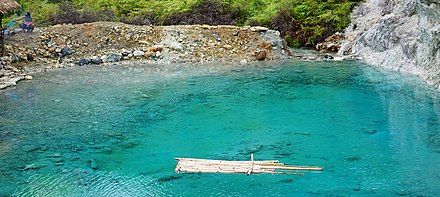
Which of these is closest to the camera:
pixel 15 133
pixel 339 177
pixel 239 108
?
pixel 339 177

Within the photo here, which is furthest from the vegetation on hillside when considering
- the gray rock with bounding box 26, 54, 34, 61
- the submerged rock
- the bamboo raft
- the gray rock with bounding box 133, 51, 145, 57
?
the submerged rock

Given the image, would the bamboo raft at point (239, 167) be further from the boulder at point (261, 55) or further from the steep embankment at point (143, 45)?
the boulder at point (261, 55)

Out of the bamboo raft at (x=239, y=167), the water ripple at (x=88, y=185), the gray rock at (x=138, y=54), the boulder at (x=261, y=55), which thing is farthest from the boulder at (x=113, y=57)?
the bamboo raft at (x=239, y=167)

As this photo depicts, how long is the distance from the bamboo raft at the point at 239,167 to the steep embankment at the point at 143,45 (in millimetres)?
11222

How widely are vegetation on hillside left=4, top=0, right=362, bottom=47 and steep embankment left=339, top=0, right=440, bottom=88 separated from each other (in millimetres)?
1368

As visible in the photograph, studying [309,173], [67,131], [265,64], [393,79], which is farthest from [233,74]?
[309,173]

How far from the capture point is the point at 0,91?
590 inches

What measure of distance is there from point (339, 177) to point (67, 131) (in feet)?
20.7

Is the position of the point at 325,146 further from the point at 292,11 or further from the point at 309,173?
the point at 292,11

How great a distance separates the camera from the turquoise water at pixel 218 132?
8242 millimetres

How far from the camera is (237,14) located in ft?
83.8

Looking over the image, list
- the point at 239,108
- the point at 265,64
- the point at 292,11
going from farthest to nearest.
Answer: the point at 292,11 < the point at 265,64 < the point at 239,108

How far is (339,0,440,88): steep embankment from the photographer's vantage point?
48.6 feet

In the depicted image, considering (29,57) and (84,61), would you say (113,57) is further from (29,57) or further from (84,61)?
(29,57)
